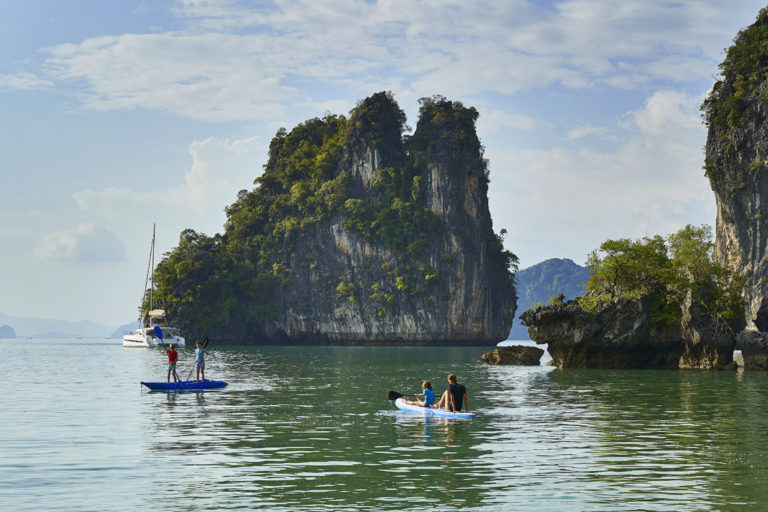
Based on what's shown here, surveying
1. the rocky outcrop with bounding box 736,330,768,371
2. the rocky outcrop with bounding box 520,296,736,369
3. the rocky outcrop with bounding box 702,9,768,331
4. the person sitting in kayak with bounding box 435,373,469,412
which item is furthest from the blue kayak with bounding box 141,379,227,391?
the rocky outcrop with bounding box 702,9,768,331

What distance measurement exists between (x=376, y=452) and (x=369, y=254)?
132307 mm

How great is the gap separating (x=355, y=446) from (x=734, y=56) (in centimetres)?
9178

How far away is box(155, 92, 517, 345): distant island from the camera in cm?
14638

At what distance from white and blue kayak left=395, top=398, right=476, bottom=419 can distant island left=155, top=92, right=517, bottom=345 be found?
114632mm

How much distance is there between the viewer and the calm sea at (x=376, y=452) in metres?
15.1

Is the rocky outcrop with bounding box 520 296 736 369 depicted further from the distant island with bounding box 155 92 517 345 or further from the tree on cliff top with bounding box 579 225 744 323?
the distant island with bounding box 155 92 517 345

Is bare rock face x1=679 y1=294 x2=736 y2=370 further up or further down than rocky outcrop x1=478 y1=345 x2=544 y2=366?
further up

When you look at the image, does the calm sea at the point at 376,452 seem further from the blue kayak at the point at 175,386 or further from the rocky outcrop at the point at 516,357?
the rocky outcrop at the point at 516,357

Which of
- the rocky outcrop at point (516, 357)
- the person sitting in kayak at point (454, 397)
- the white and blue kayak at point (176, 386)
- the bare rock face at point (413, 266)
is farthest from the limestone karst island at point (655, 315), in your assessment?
the bare rock face at point (413, 266)

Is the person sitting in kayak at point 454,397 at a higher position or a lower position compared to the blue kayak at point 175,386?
higher

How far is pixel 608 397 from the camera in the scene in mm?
35656

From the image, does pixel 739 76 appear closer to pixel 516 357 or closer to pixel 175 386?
pixel 516 357

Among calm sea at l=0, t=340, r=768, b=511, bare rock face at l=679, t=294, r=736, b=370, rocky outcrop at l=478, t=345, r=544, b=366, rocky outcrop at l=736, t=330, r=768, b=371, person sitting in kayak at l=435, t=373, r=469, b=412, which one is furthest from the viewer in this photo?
rocky outcrop at l=478, t=345, r=544, b=366

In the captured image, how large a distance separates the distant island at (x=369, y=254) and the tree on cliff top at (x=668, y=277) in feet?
284
